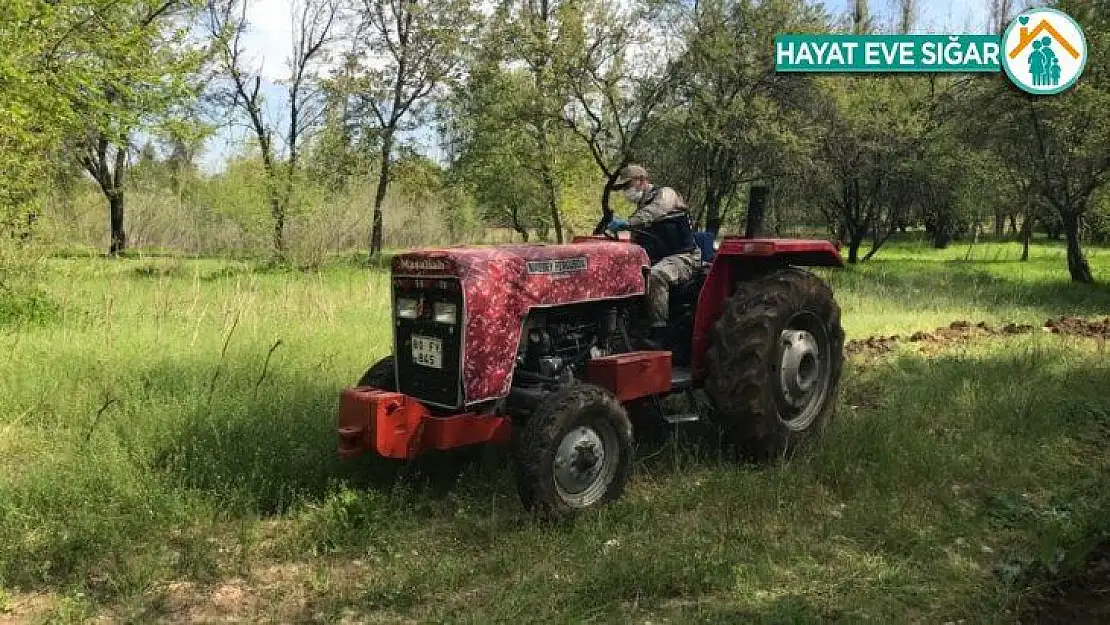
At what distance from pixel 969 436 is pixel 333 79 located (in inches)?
1100

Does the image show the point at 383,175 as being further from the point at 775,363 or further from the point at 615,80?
the point at 775,363

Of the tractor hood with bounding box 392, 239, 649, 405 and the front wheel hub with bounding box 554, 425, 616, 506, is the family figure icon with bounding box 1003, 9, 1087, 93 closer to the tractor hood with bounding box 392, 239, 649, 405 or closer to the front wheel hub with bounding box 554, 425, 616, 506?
the tractor hood with bounding box 392, 239, 649, 405

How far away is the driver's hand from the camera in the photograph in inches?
191

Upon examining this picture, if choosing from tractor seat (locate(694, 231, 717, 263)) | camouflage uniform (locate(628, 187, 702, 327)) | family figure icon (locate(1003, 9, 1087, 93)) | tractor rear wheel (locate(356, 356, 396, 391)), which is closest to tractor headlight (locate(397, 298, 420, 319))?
tractor rear wheel (locate(356, 356, 396, 391))

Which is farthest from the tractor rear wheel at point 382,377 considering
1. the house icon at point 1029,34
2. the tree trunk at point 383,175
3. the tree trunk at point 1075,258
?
the tree trunk at point 383,175

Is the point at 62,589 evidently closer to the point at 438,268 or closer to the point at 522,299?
the point at 438,268

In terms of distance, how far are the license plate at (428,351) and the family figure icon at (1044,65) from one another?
14.2 m

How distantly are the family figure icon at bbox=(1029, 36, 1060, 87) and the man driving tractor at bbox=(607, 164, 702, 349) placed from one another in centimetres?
1244

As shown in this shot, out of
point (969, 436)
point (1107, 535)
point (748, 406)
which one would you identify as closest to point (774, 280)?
Answer: point (748, 406)

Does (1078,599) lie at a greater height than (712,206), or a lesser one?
lesser

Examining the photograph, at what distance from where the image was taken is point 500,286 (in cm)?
388

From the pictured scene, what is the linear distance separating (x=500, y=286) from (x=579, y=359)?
0.81 metres

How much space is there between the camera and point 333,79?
29.2 metres

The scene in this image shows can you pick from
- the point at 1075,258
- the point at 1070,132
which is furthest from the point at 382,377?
the point at 1075,258
